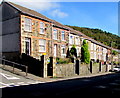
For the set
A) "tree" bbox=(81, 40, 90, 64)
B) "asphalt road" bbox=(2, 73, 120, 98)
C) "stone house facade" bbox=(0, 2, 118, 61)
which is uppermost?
"stone house facade" bbox=(0, 2, 118, 61)

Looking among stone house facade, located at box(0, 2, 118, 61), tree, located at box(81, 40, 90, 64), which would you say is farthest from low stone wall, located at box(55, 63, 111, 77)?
stone house facade, located at box(0, 2, 118, 61)

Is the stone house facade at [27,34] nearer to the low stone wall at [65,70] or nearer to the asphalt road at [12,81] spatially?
the low stone wall at [65,70]

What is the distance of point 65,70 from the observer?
23.6 m

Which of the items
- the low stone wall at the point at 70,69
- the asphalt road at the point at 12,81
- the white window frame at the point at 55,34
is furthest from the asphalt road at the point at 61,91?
the white window frame at the point at 55,34

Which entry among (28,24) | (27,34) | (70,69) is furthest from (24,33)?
(70,69)

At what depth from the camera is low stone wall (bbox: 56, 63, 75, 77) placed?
877 inches

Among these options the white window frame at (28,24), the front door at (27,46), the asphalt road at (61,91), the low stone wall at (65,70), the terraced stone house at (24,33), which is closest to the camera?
the asphalt road at (61,91)

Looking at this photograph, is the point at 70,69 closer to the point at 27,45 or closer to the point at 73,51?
the point at 27,45

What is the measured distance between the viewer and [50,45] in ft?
91.2

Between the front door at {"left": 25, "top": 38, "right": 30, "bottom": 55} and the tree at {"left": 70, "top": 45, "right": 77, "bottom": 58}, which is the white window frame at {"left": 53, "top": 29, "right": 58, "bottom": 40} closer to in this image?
the tree at {"left": 70, "top": 45, "right": 77, "bottom": 58}

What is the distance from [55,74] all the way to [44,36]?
764 cm

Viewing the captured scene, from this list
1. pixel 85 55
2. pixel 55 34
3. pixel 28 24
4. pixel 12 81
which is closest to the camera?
pixel 12 81

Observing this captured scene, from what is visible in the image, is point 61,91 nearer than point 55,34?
Yes

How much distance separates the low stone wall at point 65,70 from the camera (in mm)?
22278
